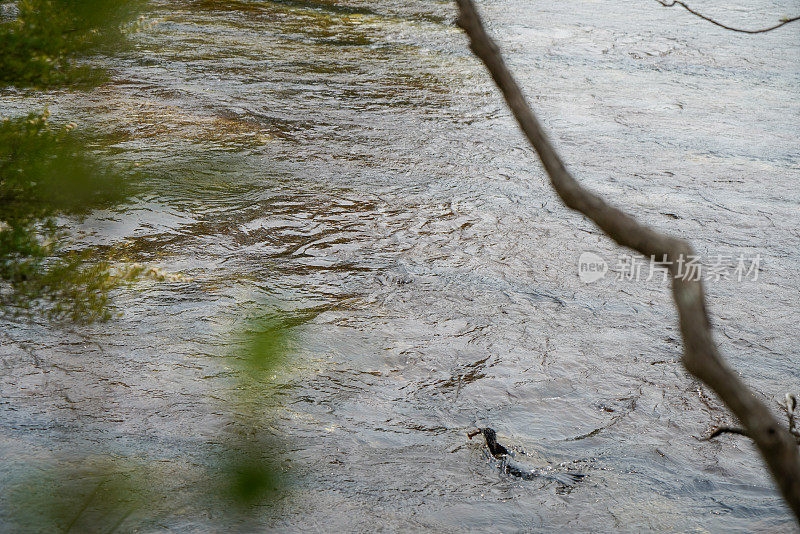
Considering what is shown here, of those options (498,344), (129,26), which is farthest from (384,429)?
(129,26)

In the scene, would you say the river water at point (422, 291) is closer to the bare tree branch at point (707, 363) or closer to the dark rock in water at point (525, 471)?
the dark rock in water at point (525, 471)

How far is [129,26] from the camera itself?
704 centimetres

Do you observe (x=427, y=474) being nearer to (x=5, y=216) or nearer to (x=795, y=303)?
(x=5, y=216)

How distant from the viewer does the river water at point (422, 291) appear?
262 centimetres

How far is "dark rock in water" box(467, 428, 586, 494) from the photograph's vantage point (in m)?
2.64

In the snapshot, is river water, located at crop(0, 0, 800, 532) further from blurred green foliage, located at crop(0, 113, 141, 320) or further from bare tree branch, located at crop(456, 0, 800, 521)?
bare tree branch, located at crop(456, 0, 800, 521)

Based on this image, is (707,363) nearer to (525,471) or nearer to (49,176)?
(49,176)

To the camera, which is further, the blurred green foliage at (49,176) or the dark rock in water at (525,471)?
the dark rock in water at (525,471)

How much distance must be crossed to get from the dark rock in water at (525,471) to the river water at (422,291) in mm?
41

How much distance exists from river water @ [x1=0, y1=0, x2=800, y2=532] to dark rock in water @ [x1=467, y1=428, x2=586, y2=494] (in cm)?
4

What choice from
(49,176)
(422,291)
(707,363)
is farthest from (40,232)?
(707,363)

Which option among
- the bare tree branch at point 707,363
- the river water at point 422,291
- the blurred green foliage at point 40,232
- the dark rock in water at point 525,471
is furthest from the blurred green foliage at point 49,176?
the dark rock in water at point 525,471

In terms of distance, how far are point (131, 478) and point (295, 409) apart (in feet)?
1.90

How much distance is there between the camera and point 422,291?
3654 mm
